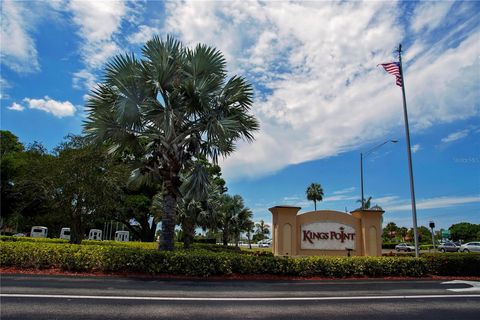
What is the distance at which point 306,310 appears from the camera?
7801 mm

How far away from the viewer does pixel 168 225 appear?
45.4 feet

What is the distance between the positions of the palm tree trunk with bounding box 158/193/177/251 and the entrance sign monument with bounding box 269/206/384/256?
22.6ft

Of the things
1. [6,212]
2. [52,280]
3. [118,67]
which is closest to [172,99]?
[118,67]

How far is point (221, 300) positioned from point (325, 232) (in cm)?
1219

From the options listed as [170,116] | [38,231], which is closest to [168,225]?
[170,116]

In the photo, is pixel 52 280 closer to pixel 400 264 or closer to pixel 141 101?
pixel 141 101

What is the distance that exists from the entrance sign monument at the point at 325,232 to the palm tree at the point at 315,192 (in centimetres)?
5093

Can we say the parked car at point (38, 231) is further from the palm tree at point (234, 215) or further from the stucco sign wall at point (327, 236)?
the stucco sign wall at point (327, 236)

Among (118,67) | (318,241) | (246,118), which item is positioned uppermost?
(118,67)

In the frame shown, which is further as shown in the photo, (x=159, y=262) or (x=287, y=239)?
(x=287, y=239)

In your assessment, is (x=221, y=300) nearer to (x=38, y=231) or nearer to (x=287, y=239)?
(x=287, y=239)

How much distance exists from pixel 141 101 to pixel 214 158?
12.0ft

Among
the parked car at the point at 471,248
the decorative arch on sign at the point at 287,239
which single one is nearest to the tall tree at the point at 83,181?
the decorative arch on sign at the point at 287,239

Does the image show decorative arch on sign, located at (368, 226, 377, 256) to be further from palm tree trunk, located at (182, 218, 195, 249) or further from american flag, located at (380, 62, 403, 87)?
palm tree trunk, located at (182, 218, 195, 249)
